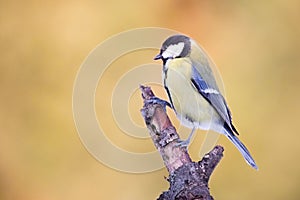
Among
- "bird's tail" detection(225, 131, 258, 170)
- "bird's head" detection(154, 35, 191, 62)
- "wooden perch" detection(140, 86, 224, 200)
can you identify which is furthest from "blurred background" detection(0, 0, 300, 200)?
"wooden perch" detection(140, 86, 224, 200)

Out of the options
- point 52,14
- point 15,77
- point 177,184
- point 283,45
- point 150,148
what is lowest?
point 177,184

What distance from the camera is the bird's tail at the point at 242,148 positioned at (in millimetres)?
1128

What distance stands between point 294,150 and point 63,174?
0.66m

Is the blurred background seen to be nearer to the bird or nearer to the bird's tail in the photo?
the bird's tail

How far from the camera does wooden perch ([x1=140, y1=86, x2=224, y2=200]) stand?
2.79 ft

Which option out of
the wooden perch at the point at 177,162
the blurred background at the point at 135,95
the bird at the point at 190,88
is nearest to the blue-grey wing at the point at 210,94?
the bird at the point at 190,88

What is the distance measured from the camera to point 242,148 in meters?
1.19

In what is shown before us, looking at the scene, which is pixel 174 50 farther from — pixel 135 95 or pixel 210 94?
pixel 135 95

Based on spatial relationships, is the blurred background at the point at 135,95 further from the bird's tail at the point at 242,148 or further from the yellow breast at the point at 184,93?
the yellow breast at the point at 184,93

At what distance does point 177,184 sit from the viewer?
2.84 feet

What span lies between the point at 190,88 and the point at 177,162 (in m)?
0.21

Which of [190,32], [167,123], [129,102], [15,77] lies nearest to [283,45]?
[190,32]

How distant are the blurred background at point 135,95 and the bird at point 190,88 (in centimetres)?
27

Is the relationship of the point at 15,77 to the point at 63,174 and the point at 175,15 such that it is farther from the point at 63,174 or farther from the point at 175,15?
the point at 175,15
